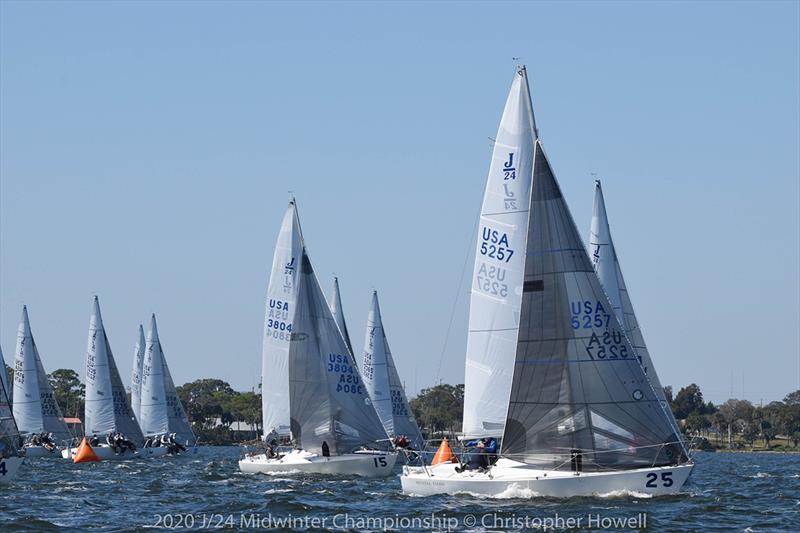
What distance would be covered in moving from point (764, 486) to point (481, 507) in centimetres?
1695

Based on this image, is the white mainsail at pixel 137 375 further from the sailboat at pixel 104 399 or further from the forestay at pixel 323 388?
the forestay at pixel 323 388

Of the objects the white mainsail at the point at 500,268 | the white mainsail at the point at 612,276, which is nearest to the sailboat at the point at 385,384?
the white mainsail at the point at 612,276

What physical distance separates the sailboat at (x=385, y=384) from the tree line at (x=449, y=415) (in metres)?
81.4

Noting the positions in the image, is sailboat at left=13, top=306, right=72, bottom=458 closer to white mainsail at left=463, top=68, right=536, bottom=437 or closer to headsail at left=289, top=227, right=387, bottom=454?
headsail at left=289, top=227, right=387, bottom=454

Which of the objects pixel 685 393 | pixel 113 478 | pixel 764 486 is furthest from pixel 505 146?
pixel 685 393

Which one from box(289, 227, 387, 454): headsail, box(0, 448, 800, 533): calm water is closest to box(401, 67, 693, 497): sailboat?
box(0, 448, 800, 533): calm water

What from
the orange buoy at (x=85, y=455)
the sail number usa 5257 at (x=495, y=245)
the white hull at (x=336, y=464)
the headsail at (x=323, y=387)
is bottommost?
the white hull at (x=336, y=464)

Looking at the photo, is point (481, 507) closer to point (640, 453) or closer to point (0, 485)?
point (640, 453)

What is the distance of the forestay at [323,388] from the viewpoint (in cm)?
4859

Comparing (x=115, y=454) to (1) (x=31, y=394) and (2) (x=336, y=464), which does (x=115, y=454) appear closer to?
(1) (x=31, y=394)

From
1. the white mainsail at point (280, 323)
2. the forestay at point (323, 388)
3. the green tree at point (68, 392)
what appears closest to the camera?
the forestay at point (323, 388)

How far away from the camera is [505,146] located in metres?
37.9

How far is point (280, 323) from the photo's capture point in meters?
53.6

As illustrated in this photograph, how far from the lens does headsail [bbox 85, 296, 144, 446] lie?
3029 inches
